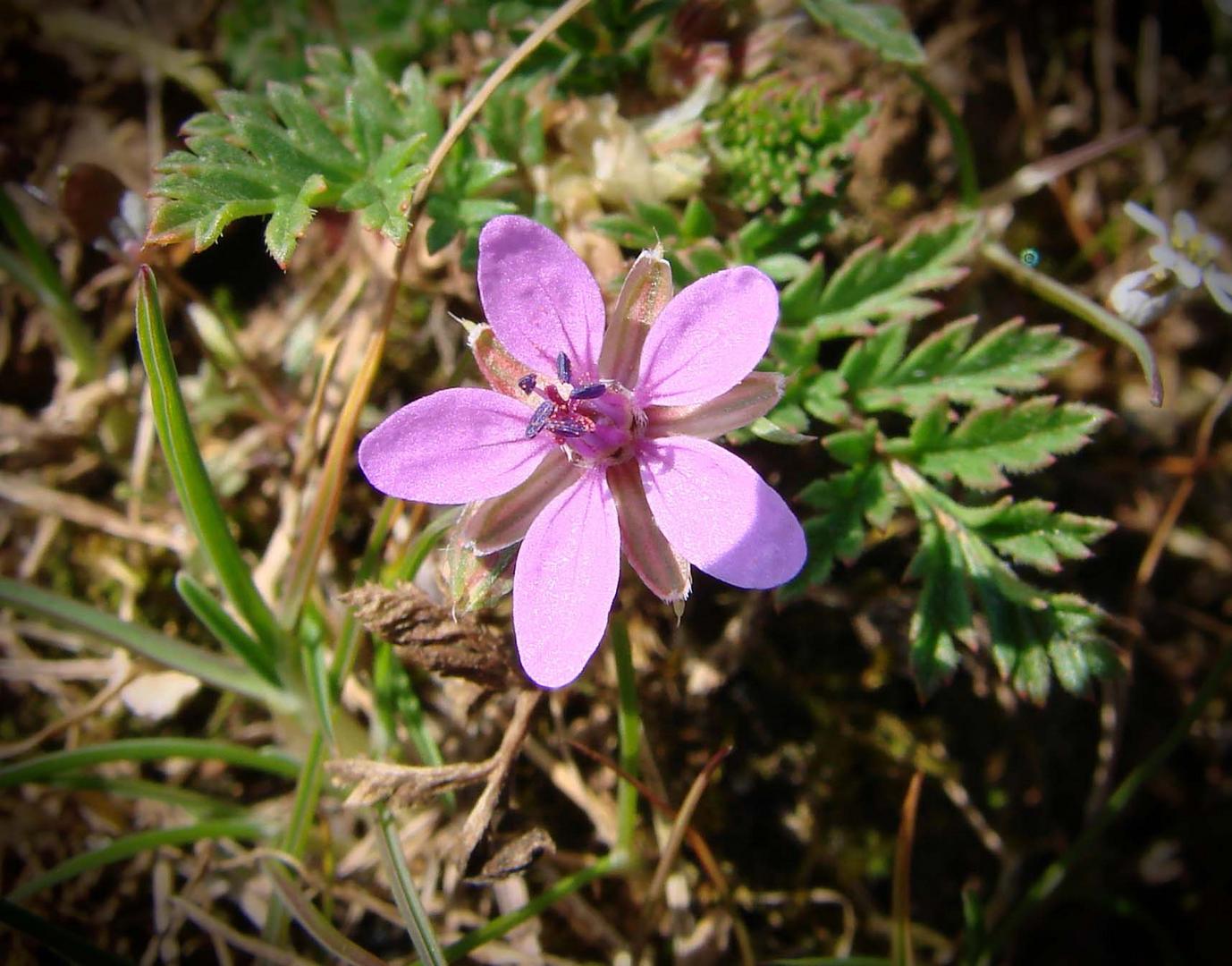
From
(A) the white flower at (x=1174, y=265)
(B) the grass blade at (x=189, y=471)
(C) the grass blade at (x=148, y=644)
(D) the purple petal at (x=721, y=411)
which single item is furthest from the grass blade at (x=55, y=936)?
(A) the white flower at (x=1174, y=265)

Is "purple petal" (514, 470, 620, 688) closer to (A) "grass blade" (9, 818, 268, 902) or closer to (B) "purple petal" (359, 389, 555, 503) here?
(B) "purple petal" (359, 389, 555, 503)

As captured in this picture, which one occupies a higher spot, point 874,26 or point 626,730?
point 874,26

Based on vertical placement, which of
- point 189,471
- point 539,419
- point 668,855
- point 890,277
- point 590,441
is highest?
point 189,471

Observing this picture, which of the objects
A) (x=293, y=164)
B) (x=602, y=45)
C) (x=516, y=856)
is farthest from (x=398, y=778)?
(x=602, y=45)

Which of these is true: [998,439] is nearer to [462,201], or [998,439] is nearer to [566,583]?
[566,583]

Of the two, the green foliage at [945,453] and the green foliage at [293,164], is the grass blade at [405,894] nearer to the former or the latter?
the green foliage at [945,453]

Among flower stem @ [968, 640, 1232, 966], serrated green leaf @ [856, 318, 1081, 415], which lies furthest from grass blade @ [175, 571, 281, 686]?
flower stem @ [968, 640, 1232, 966]

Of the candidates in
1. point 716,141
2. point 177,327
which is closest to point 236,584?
point 177,327
